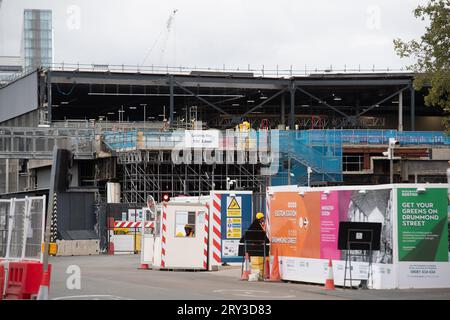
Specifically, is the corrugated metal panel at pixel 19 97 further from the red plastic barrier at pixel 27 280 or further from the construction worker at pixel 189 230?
the red plastic barrier at pixel 27 280

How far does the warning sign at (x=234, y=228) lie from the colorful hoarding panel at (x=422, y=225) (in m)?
12.1

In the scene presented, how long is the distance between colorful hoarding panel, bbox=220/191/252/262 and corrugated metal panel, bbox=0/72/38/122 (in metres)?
45.4

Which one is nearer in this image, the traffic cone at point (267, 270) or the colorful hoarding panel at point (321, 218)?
the colorful hoarding panel at point (321, 218)

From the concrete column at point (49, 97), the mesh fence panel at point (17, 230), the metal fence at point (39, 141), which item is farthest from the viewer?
the concrete column at point (49, 97)

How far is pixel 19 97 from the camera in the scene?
266 ft

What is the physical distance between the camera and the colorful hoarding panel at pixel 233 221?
32.7 meters

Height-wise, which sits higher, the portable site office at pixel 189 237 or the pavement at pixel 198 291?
the portable site office at pixel 189 237

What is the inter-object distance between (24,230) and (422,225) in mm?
9382

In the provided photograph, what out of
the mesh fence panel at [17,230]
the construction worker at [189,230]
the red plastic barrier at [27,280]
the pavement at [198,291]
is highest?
the mesh fence panel at [17,230]

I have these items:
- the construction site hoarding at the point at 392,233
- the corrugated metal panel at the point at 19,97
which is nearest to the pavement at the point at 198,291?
the construction site hoarding at the point at 392,233

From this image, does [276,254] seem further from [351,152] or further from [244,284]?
[351,152]

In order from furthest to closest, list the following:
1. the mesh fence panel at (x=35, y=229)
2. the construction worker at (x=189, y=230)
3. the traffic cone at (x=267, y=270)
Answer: the construction worker at (x=189, y=230), the traffic cone at (x=267, y=270), the mesh fence panel at (x=35, y=229)

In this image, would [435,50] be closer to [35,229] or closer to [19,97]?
[35,229]
